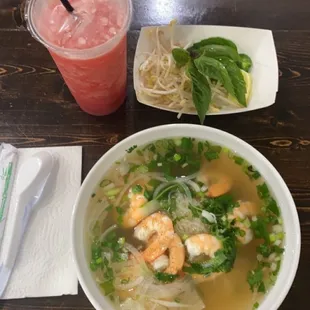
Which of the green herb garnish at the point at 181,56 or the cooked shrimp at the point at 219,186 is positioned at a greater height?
the green herb garnish at the point at 181,56

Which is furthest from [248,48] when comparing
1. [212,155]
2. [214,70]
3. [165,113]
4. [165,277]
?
[165,277]

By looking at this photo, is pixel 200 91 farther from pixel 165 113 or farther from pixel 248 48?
pixel 248 48

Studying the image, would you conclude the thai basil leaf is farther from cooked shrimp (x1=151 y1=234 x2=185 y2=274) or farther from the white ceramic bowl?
cooked shrimp (x1=151 y1=234 x2=185 y2=274)

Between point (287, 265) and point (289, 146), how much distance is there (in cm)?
45

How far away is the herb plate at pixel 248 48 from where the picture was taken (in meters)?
1.46

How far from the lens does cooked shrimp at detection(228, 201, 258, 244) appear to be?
1.20m

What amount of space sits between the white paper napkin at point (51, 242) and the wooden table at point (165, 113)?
0.06 meters

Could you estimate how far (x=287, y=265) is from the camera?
44.1 inches

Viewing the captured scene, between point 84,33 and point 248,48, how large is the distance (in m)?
0.61

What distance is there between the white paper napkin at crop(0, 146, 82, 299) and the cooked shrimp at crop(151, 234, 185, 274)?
25 centimetres

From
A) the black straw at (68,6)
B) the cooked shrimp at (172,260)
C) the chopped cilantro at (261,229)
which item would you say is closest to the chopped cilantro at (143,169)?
the cooked shrimp at (172,260)

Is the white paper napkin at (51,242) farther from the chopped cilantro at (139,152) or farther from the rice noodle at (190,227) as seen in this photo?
the rice noodle at (190,227)

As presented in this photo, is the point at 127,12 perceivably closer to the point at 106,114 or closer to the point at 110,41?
the point at 110,41

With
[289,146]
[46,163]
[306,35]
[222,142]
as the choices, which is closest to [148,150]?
[222,142]
